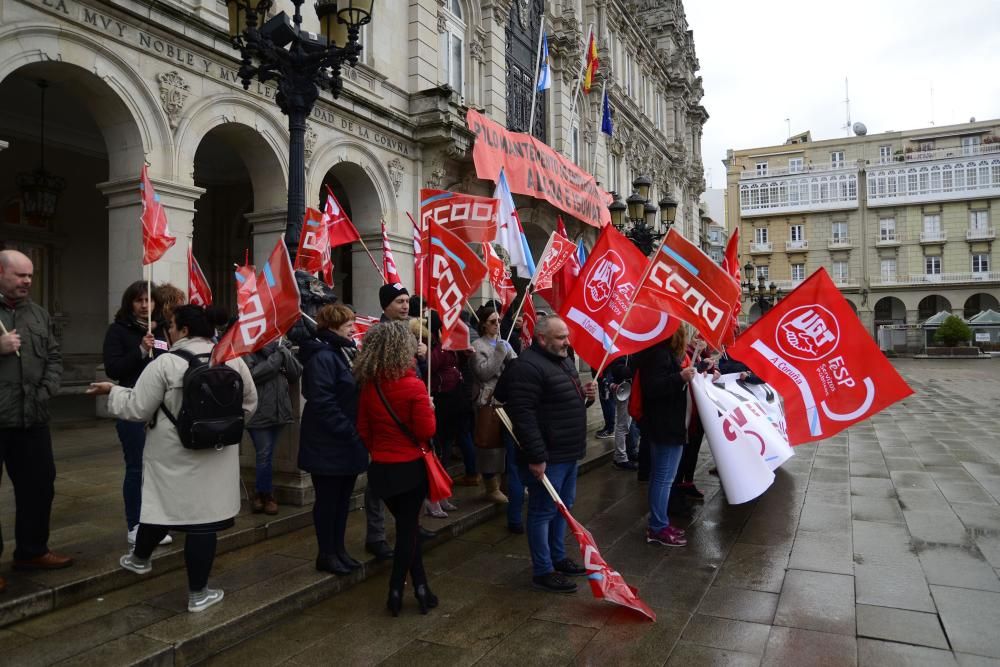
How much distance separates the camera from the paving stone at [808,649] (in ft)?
11.3

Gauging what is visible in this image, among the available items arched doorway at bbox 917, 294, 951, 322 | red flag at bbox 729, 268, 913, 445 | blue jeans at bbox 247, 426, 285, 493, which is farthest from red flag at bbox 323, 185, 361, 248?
arched doorway at bbox 917, 294, 951, 322

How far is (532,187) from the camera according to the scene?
16672 millimetres

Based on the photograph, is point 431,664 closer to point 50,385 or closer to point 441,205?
point 50,385

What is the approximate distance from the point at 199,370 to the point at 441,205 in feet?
10.1

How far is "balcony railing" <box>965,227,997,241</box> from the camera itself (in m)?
51.8

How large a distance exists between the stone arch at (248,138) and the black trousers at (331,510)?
7.27 metres

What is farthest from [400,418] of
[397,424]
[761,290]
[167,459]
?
[761,290]

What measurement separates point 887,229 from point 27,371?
63386 millimetres

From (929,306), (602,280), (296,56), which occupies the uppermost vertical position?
(296,56)

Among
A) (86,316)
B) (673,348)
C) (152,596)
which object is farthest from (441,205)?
(86,316)

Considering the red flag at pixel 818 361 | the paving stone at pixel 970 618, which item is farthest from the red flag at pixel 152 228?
the paving stone at pixel 970 618

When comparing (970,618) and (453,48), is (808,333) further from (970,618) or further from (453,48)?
(453,48)

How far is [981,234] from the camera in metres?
52.3

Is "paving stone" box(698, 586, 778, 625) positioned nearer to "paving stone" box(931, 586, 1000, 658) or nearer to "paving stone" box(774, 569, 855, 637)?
"paving stone" box(774, 569, 855, 637)
